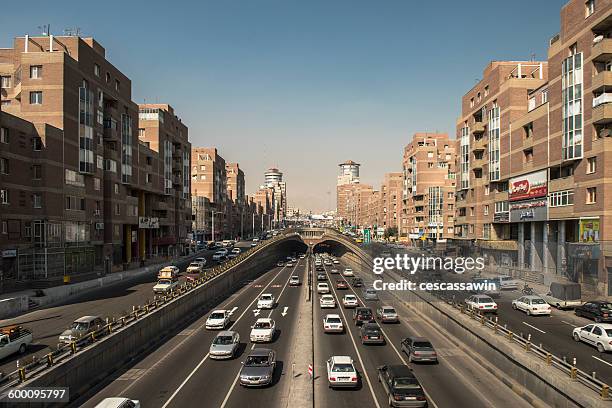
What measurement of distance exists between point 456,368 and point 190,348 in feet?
62.2

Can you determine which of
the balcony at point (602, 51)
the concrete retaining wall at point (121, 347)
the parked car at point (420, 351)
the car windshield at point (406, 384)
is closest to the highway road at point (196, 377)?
the concrete retaining wall at point (121, 347)

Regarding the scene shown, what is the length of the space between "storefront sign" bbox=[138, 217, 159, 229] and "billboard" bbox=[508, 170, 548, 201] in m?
63.2

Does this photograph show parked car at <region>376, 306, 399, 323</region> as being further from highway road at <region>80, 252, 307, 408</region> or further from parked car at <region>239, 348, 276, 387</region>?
parked car at <region>239, 348, 276, 387</region>

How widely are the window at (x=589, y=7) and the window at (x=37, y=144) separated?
206 feet

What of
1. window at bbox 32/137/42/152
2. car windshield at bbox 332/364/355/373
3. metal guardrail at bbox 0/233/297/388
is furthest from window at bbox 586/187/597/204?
window at bbox 32/137/42/152

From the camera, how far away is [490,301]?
42188 mm

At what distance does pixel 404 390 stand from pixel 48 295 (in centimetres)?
4183

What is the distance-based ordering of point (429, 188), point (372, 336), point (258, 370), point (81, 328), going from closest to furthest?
point (258, 370), point (81, 328), point (372, 336), point (429, 188)

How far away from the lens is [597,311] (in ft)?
120

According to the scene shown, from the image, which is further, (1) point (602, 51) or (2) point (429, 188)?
(2) point (429, 188)

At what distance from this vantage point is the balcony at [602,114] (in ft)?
150

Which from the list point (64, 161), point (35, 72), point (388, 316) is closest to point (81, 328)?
point (388, 316)

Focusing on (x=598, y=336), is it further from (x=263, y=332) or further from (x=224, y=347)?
(x=224, y=347)

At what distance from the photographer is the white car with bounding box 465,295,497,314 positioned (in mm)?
41750
